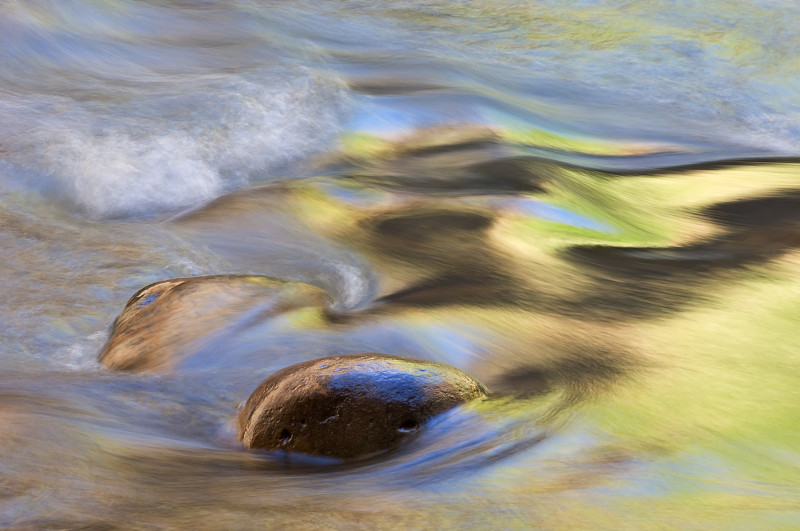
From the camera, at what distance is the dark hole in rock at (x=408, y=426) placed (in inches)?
110

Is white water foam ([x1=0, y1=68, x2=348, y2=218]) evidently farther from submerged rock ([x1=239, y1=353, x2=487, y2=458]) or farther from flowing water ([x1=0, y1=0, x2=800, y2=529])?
submerged rock ([x1=239, y1=353, x2=487, y2=458])

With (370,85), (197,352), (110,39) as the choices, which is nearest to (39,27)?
(110,39)

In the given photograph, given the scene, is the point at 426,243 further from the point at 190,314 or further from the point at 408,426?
the point at 408,426

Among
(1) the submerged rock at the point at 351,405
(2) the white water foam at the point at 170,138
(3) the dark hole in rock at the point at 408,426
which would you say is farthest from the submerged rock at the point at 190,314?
(2) the white water foam at the point at 170,138

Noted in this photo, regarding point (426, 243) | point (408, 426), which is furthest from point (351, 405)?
point (426, 243)

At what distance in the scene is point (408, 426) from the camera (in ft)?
9.20

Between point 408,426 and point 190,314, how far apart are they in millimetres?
1176

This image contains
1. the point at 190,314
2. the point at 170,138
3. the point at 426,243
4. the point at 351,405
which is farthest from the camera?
the point at 170,138

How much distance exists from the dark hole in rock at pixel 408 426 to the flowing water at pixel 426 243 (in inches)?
2.9

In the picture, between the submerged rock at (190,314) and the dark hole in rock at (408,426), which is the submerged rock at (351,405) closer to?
the dark hole in rock at (408,426)

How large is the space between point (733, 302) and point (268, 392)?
1997 millimetres

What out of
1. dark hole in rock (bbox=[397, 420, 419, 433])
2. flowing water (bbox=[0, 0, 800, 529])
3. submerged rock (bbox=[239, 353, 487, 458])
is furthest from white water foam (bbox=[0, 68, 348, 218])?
dark hole in rock (bbox=[397, 420, 419, 433])

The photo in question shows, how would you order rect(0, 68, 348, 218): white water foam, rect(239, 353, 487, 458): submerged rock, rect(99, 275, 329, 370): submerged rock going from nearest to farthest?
rect(239, 353, 487, 458): submerged rock
rect(99, 275, 329, 370): submerged rock
rect(0, 68, 348, 218): white water foam

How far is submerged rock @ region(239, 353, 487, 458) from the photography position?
9.14 ft
